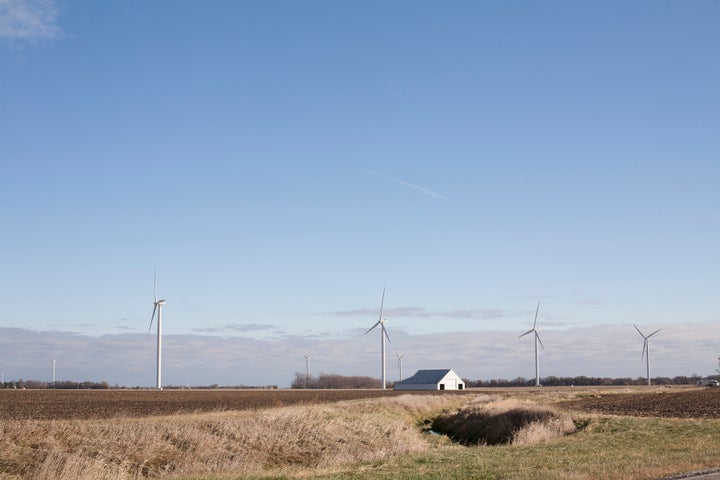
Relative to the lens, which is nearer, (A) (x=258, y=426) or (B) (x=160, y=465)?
(B) (x=160, y=465)

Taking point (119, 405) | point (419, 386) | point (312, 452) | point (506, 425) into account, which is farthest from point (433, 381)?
point (312, 452)

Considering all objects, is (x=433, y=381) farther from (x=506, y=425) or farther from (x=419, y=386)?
(x=506, y=425)

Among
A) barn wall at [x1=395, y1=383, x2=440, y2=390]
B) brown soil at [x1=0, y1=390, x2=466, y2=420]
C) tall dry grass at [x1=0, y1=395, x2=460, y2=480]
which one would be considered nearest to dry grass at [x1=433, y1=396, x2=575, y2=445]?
tall dry grass at [x1=0, y1=395, x2=460, y2=480]

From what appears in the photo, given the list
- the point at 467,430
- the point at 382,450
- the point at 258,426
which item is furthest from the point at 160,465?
the point at 467,430

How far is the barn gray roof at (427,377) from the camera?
191125mm

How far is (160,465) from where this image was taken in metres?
30.6

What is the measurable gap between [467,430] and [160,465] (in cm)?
2971

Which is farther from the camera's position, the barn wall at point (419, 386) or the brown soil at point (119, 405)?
the barn wall at point (419, 386)

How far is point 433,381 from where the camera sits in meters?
190

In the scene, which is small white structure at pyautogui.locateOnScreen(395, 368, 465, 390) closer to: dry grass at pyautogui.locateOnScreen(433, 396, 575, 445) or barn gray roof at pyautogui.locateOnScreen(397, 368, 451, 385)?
barn gray roof at pyautogui.locateOnScreen(397, 368, 451, 385)

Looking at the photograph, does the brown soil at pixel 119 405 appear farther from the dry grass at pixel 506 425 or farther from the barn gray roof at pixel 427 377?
the barn gray roof at pixel 427 377

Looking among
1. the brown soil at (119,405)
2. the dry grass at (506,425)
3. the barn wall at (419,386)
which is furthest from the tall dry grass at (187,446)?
the barn wall at (419,386)

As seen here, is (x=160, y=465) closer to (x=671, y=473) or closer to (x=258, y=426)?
(x=258, y=426)

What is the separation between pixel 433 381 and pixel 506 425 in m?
142
